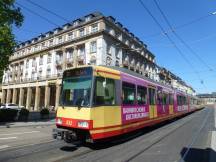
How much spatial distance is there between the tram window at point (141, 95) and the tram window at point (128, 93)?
Answer: 0.61m

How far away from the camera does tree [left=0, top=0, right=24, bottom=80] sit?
62.4 ft

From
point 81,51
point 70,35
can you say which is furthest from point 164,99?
point 70,35

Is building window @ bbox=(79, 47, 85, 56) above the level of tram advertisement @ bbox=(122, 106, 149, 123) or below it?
above

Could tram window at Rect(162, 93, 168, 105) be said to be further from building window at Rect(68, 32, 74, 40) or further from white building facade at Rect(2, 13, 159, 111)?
building window at Rect(68, 32, 74, 40)

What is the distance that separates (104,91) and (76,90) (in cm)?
108

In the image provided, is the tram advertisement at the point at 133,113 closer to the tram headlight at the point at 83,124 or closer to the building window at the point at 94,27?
the tram headlight at the point at 83,124

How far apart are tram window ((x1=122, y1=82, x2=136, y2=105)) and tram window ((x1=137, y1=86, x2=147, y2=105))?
0.61m

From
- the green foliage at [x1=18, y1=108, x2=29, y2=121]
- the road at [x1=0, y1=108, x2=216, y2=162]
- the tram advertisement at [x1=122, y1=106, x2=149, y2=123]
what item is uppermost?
the tram advertisement at [x1=122, y1=106, x2=149, y2=123]

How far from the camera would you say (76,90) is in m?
9.63

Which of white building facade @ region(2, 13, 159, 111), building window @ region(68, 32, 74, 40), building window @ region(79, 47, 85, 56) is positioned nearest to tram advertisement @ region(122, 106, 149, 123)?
white building facade @ region(2, 13, 159, 111)

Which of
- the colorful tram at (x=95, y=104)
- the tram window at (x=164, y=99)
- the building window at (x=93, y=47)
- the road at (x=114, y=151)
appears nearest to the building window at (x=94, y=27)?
the building window at (x=93, y=47)

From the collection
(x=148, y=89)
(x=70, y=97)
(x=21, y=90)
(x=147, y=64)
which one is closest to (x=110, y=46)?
(x=147, y=64)

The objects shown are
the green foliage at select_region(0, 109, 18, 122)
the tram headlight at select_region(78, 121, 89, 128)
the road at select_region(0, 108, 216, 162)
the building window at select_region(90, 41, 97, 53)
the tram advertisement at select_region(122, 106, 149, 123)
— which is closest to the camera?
the road at select_region(0, 108, 216, 162)

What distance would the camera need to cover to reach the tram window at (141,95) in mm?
12655
